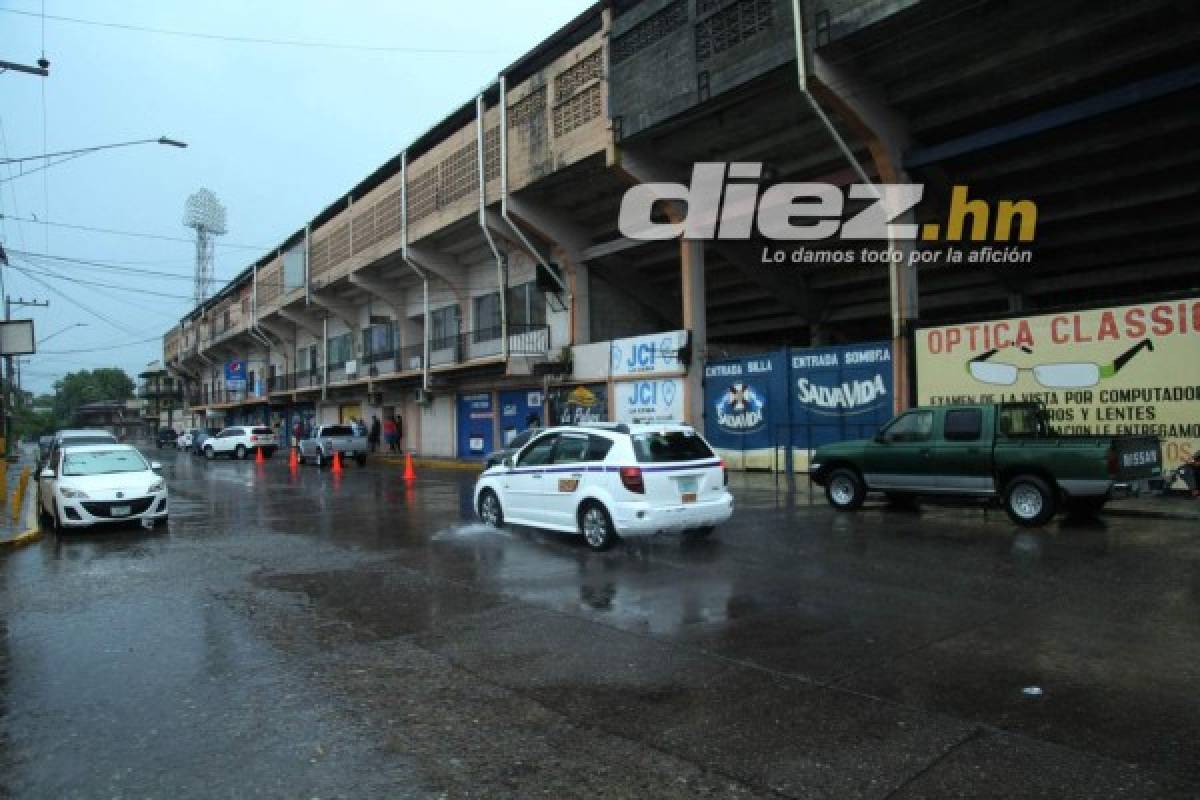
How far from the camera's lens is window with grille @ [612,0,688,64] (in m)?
Answer: 20.9

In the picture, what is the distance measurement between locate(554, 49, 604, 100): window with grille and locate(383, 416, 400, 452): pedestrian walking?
21090mm

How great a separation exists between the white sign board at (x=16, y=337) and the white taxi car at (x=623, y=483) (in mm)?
12348

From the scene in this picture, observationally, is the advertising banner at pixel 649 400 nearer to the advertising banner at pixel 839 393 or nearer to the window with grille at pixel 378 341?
the advertising banner at pixel 839 393

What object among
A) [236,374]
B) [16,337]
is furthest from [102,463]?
[236,374]

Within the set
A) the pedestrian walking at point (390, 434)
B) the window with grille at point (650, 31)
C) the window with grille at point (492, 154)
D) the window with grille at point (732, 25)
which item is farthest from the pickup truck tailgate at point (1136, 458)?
the pedestrian walking at point (390, 434)

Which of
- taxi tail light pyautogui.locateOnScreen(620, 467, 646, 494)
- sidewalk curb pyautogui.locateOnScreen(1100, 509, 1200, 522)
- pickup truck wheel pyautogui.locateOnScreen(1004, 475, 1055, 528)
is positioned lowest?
sidewalk curb pyautogui.locateOnScreen(1100, 509, 1200, 522)

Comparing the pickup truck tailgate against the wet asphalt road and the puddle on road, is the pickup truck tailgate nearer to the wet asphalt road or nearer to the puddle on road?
the wet asphalt road

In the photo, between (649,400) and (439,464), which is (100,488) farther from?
(439,464)

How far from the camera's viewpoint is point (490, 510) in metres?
12.6

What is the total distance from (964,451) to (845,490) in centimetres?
230

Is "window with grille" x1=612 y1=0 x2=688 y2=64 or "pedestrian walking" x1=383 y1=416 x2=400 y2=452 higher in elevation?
"window with grille" x1=612 y1=0 x2=688 y2=64

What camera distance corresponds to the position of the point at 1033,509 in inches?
444

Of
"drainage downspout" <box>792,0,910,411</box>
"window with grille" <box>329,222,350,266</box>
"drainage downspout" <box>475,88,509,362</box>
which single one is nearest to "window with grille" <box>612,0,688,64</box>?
"drainage downspout" <box>792,0,910,411</box>

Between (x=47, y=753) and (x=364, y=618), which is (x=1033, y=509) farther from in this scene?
(x=47, y=753)
